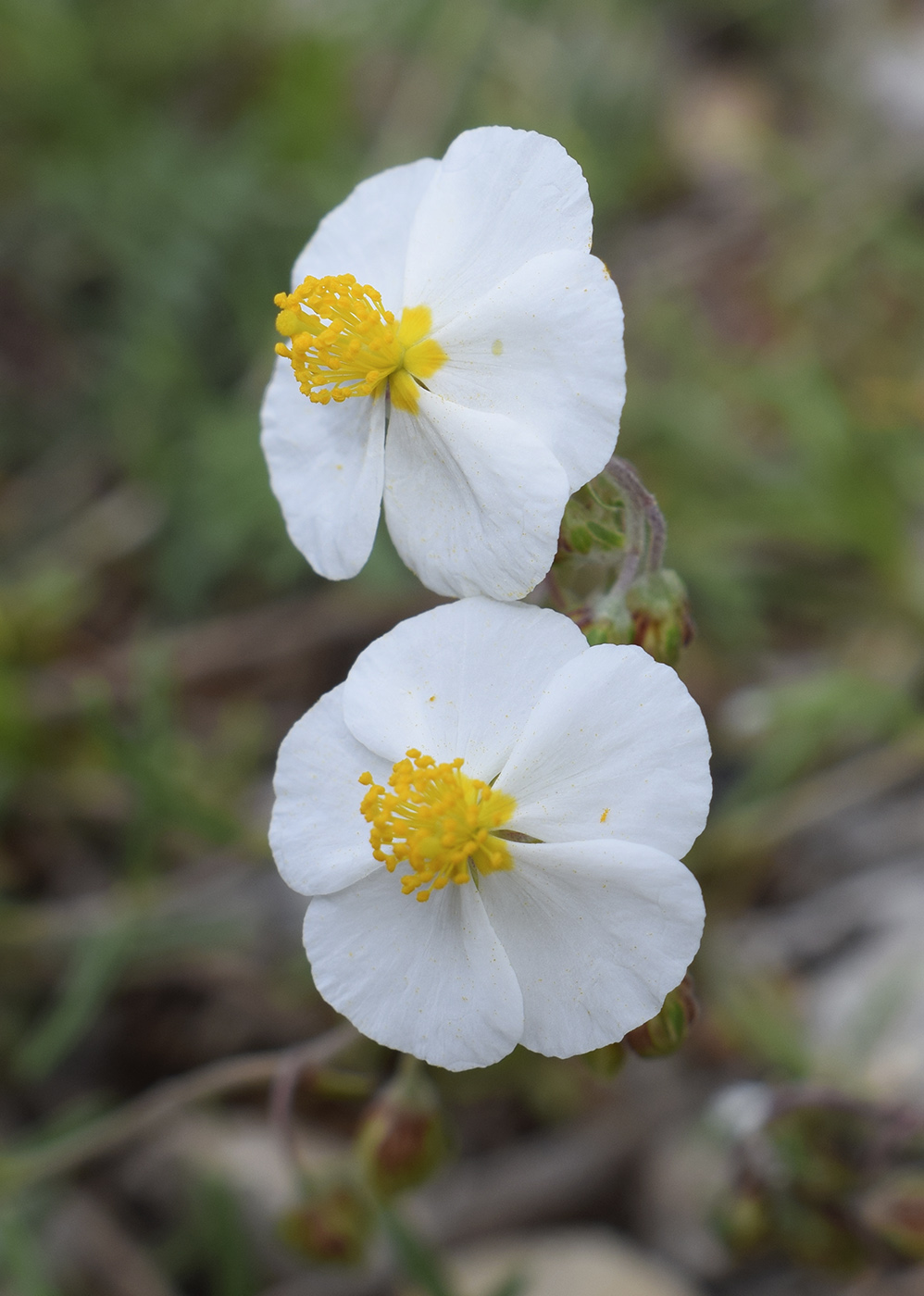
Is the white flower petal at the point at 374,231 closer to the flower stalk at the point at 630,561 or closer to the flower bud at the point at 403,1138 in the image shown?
the flower stalk at the point at 630,561

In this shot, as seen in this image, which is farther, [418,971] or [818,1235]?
[818,1235]

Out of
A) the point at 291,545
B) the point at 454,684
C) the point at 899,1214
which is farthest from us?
the point at 291,545

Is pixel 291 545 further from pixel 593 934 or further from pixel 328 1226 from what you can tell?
pixel 593 934

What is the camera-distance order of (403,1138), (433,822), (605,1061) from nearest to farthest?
(433,822) < (605,1061) < (403,1138)

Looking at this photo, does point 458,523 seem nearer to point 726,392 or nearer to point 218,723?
point 218,723

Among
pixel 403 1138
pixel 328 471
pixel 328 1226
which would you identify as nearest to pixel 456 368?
pixel 328 471

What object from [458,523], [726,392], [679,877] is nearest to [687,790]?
[679,877]

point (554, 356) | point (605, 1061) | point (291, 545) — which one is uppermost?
point (554, 356)
